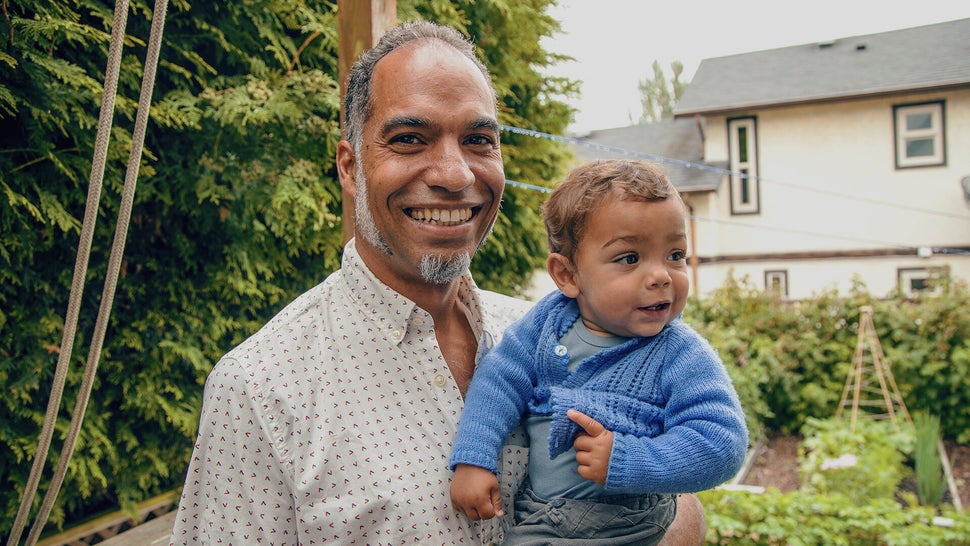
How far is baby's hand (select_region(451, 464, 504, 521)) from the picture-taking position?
1.51 m

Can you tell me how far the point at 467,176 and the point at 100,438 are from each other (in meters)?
2.15

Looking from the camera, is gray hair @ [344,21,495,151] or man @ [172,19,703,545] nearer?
man @ [172,19,703,545]

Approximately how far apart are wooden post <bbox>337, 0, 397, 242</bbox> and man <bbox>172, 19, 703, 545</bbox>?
2.29 ft

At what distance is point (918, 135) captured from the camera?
46.5 feet

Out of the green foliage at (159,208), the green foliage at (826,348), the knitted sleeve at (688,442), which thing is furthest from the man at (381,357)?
the green foliage at (826,348)

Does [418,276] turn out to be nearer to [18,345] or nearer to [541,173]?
[18,345]

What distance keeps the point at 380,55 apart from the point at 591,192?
0.62 metres

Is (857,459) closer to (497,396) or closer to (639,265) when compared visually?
(639,265)

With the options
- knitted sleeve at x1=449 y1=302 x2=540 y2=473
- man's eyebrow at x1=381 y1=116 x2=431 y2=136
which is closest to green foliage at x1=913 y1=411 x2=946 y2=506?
knitted sleeve at x1=449 y1=302 x2=540 y2=473

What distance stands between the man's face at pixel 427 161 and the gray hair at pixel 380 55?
0.12ft

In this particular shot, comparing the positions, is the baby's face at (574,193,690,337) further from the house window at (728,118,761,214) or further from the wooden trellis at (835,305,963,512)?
the house window at (728,118,761,214)

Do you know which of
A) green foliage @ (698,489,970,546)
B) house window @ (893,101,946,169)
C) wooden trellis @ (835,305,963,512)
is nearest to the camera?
green foliage @ (698,489,970,546)

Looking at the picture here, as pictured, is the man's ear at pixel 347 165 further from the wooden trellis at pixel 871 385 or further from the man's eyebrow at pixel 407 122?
the wooden trellis at pixel 871 385

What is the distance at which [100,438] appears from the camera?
2959 mm
